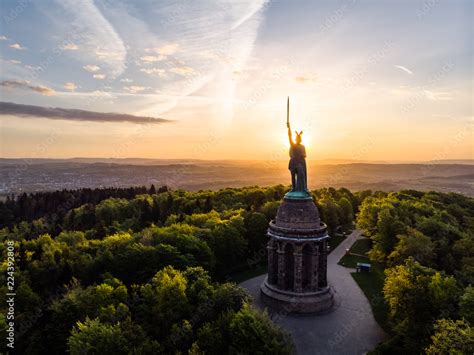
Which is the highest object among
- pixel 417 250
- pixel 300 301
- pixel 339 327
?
pixel 417 250

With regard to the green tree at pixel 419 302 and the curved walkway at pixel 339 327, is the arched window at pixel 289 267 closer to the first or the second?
the curved walkway at pixel 339 327

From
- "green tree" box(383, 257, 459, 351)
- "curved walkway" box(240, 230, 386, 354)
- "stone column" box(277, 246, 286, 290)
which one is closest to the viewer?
"green tree" box(383, 257, 459, 351)

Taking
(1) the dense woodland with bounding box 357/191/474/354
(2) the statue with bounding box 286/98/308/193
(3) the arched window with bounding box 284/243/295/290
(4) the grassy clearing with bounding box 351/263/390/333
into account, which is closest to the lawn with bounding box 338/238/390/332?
(4) the grassy clearing with bounding box 351/263/390/333

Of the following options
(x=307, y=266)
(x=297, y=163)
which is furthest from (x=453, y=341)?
(x=297, y=163)

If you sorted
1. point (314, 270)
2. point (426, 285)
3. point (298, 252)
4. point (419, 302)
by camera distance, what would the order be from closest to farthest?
point (419, 302)
point (426, 285)
point (298, 252)
point (314, 270)

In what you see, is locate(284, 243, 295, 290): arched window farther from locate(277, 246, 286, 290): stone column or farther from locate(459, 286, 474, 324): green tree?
locate(459, 286, 474, 324): green tree

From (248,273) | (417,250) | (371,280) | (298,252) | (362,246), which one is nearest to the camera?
(298,252)

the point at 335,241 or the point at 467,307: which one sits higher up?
the point at 467,307

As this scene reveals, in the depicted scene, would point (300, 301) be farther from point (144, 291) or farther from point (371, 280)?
point (144, 291)

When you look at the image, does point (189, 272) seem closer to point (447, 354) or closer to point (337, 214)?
point (447, 354)
